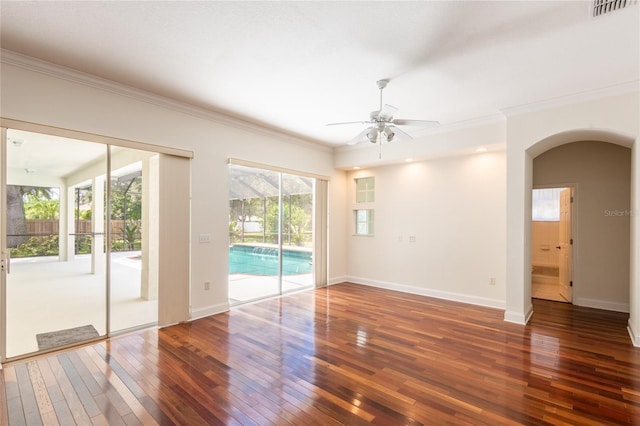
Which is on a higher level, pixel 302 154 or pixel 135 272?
pixel 302 154

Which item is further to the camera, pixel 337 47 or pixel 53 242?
pixel 53 242

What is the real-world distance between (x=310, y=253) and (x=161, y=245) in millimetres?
3313

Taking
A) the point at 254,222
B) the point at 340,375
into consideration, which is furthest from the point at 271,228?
the point at 340,375

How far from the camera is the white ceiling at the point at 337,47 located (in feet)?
7.45

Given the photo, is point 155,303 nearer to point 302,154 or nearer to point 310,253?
point 310,253

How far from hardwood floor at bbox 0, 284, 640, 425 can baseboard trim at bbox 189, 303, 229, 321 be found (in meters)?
0.14

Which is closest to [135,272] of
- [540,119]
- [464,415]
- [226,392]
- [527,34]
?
[226,392]

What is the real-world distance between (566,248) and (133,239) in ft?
23.2

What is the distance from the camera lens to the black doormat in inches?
129

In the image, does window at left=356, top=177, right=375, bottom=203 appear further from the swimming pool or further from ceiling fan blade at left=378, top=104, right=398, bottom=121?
ceiling fan blade at left=378, top=104, right=398, bottom=121

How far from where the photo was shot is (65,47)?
109 inches

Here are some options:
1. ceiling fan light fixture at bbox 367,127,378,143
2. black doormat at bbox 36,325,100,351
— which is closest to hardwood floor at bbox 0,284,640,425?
black doormat at bbox 36,325,100,351

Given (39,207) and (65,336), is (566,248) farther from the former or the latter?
(39,207)

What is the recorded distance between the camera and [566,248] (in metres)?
5.35
